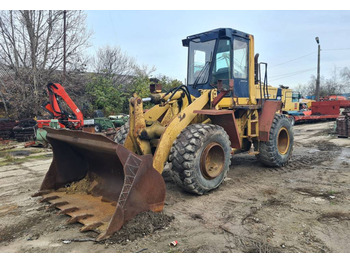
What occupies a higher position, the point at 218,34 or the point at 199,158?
the point at 218,34

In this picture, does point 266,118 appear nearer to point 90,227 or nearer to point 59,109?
point 90,227

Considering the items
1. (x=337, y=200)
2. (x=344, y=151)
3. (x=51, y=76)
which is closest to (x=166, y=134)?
(x=337, y=200)

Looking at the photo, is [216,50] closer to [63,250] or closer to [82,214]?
[82,214]

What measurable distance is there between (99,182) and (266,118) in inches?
150

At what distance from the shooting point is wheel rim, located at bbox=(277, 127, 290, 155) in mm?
6680

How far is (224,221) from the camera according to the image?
3.56 meters

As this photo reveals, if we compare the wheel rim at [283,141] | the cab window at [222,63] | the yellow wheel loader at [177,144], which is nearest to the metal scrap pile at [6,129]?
the yellow wheel loader at [177,144]

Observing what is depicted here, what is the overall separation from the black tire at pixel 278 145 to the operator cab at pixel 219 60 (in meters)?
1.04

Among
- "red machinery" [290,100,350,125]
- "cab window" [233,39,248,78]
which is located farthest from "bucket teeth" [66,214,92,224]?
"red machinery" [290,100,350,125]

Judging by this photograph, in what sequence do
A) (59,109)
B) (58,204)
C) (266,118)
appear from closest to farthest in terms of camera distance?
(58,204) → (266,118) → (59,109)

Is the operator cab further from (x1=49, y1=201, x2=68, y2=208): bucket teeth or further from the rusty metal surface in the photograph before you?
(x1=49, y1=201, x2=68, y2=208): bucket teeth

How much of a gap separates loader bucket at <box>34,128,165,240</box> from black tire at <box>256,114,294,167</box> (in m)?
3.33

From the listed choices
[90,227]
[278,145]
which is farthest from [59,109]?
[90,227]

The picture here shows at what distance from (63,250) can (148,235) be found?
0.89m
